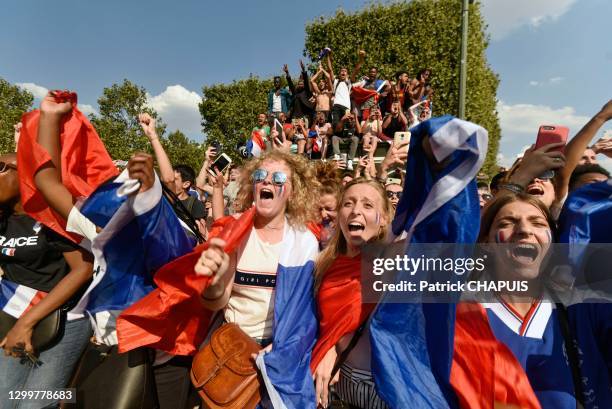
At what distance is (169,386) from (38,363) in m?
0.71

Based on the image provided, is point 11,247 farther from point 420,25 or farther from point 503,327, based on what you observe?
point 420,25

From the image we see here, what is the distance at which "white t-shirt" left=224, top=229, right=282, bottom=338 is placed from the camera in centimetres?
191

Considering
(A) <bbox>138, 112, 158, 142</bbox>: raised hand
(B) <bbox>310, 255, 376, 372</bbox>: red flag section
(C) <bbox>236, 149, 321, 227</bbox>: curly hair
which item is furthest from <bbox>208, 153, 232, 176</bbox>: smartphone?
(B) <bbox>310, 255, 376, 372</bbox>: red flag section

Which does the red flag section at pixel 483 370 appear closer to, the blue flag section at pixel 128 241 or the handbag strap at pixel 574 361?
the handbag strap at pixel 574 361

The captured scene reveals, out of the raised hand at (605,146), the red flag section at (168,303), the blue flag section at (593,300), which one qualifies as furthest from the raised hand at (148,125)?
the raised hand at (605,146)

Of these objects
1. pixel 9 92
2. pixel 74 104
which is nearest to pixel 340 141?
pixel 74 104

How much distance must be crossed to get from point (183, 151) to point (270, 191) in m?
35.4

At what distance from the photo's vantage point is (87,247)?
199 centimetres

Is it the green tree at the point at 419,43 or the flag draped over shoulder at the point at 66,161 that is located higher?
the green tree at the point at 419,43

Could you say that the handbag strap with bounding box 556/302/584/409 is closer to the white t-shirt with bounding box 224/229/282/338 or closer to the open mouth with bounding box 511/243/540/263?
the open mouth with bounding box 511/243/540/263

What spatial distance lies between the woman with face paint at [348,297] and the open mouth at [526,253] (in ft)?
2.03

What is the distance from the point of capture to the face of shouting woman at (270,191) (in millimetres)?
2072

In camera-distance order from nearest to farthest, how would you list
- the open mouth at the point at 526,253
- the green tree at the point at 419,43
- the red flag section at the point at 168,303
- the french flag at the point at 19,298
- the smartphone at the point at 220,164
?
the open mouth at the point at 526,253, the red flag section at the point at 168,303, the french flag at the point at 19,298, the smartphone at the point at 220,164, the green tree at the point at 419,43

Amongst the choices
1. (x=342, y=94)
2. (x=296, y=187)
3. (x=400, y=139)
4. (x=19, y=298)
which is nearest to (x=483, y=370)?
(x=296, y=187)
